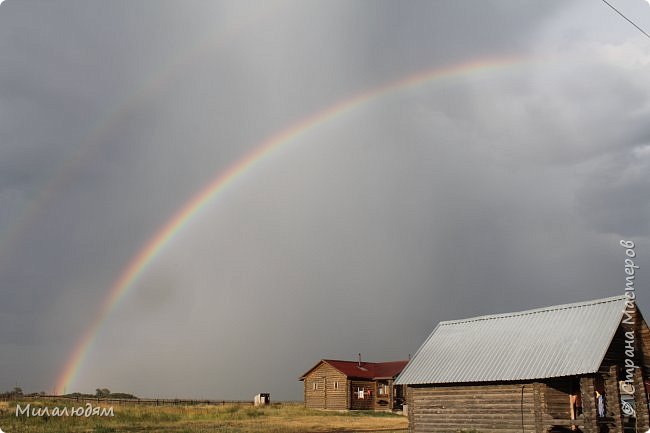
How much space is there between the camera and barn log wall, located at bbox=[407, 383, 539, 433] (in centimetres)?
2614

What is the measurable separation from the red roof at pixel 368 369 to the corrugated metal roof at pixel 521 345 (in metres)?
28.2

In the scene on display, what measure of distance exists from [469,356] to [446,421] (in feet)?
11.4

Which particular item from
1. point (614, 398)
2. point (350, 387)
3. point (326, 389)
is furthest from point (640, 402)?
point (326, 389)

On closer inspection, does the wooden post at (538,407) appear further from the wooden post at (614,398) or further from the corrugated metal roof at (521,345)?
the wooden post at (614,398)

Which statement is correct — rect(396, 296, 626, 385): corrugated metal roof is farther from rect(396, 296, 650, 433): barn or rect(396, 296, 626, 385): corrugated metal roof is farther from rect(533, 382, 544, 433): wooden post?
rect(533, 382, 544, 433): wooden post

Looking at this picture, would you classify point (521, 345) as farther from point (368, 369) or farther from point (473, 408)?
point (368, 369)

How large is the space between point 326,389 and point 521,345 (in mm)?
36710

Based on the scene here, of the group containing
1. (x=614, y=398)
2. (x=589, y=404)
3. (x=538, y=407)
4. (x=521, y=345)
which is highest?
(x=521, y=345)

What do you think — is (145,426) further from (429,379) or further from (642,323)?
(642,323)

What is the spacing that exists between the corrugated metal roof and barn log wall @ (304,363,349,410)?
2769cm

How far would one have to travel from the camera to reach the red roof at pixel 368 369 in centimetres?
6106

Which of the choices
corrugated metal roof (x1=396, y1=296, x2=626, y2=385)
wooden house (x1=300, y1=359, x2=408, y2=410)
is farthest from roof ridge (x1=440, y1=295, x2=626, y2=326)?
wooden house (x1=300, y1=359, x2=408, y2=410)

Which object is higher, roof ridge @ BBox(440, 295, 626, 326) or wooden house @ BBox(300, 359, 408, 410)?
roof ridge @ BBox(440, 295, 626, 326)

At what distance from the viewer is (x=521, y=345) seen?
28.2 m
